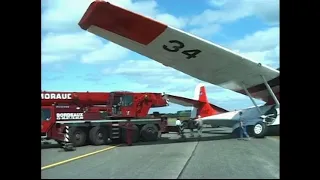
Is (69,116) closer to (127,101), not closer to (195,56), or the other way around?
(127,101)

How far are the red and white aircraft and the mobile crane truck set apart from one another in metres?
1.44

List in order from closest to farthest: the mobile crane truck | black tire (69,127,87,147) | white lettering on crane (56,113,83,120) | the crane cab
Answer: black tire (69,127,87,147), the mobile crane truck, white lettering on crane (56,113,83,120), the crane cab

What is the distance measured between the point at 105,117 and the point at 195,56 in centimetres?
318

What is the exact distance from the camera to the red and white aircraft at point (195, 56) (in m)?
4.59

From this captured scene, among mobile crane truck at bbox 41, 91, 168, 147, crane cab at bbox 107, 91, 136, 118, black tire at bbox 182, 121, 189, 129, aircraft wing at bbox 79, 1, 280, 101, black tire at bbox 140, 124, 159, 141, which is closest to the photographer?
aircraft wing at bbox 79, 1, 280, 101

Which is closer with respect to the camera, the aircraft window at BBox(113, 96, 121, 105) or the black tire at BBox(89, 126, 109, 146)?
the black tire at BBox(89, 126, 109, 146)

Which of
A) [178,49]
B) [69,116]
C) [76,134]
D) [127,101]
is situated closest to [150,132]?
[127,101]

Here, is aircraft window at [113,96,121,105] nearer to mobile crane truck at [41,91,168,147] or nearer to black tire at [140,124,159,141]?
mobile crane truck at [41,91,168,147]

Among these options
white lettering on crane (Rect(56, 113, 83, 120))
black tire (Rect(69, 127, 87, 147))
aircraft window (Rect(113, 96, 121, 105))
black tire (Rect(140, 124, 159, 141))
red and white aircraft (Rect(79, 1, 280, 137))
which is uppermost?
red and white aircraft (Rect(79, 1, 280, 137))

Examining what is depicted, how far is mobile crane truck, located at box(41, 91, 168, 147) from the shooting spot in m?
8.75

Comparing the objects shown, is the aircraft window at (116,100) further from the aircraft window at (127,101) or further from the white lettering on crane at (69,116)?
the white lettering on crane at (69,116)

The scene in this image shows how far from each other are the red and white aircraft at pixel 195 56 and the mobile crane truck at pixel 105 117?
4.73ft

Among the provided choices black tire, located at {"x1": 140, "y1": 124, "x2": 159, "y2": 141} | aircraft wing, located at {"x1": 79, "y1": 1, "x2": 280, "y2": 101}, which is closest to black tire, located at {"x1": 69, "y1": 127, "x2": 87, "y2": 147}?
black tire, located at {"x1": 140, "y1": 124, "x2": 159, "y2": 141}
